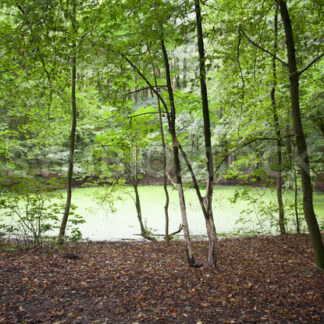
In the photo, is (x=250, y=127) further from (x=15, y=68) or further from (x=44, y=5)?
(x=15, y=68)

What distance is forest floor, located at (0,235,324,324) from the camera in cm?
222

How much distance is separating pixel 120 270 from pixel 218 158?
202cm

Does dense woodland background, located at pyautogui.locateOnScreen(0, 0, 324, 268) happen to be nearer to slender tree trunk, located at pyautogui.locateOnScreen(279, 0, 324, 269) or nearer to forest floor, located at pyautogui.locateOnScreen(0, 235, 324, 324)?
slender tree trunk, located at pyautogui.locateOnScreen(279, 0, 324, 269)

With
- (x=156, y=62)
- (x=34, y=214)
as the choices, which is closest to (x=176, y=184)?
(x=156, y=62)

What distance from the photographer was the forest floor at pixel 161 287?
222 cm

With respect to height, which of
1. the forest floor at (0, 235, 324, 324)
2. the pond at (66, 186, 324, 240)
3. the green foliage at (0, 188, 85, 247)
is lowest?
the pond at (66, 186, 324, 240)

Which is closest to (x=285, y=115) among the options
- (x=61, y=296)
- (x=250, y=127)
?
(x=250, y=127)

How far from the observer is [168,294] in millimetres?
2686

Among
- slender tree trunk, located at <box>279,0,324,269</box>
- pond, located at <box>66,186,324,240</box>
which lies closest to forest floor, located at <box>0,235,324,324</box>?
slender tree trunk, located at <box>279,0,324,269</box>

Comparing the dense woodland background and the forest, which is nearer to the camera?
the forest

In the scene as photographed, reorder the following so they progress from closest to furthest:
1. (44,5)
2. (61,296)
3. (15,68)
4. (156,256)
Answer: (44,5)
(61,296)
(15,68)
(156,256)

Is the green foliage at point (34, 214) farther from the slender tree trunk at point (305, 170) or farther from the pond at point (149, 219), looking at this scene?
the slender tree trunk at point (305, 170)

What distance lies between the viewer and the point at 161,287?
2865 mm

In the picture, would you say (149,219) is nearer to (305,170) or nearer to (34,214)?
(34,214)
